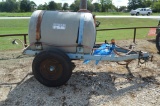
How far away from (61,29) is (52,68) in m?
0.83

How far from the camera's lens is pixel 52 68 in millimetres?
4641

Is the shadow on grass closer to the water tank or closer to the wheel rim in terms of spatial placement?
the wheel rim

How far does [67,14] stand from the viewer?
466 cm

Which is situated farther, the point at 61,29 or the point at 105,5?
the point at 105,5

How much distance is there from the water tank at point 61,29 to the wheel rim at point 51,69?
33cm

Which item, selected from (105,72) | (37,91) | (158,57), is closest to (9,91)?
(37,91)

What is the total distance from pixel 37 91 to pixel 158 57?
426 cm

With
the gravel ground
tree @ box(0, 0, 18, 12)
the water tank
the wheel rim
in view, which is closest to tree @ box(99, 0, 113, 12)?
tree @ box(0, 0, 18, 12)

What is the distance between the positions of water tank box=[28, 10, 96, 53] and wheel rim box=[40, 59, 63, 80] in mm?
332

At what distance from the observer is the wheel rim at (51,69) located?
4.61m

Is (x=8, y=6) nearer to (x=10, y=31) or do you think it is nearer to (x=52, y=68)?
(x=10, y=31)

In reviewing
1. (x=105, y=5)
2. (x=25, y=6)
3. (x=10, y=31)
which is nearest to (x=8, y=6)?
(x=25, y=6)

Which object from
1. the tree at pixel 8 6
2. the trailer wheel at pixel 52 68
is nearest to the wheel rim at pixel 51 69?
the trailer wheel at pixel 52 68

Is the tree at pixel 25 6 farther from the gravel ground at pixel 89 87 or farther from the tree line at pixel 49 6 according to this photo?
the gravel ground at pixel 89 87
